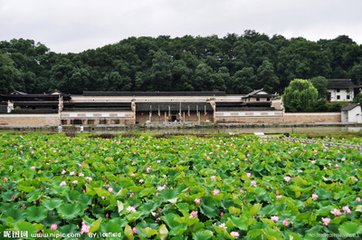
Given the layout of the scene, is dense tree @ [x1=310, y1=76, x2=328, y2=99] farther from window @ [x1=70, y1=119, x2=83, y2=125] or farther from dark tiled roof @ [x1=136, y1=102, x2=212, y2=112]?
window @ [x1=70, y1=119, x2=83, y2=125]

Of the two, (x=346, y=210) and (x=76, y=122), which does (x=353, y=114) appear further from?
(x=346, y=210)

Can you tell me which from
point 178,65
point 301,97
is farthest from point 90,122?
point 301,97

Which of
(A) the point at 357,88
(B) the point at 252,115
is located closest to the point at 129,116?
(B) the point at 252,115

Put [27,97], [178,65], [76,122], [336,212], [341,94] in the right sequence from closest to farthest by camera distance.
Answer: [336,212] < [76,122] < [27,97] < [341,94] < [178,65]

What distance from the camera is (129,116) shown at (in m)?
46.6

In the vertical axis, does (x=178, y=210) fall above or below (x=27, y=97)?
below

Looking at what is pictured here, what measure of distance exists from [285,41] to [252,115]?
37022mm

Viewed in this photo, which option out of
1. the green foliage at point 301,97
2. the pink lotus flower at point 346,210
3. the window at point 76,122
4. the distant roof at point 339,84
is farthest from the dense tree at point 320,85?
the pink lotus flower at point 346,210

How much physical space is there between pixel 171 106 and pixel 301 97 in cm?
1806

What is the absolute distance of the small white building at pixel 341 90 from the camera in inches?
2338

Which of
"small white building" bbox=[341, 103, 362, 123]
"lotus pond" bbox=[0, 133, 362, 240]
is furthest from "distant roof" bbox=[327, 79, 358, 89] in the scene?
"lotus pond" bbox=[0, 133, 362, 240]

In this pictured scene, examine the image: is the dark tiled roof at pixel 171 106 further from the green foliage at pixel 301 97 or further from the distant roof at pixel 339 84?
the distant roof at pixel 339 84

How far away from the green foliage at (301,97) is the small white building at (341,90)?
13.7 metres

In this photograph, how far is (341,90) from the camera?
5972 cm
